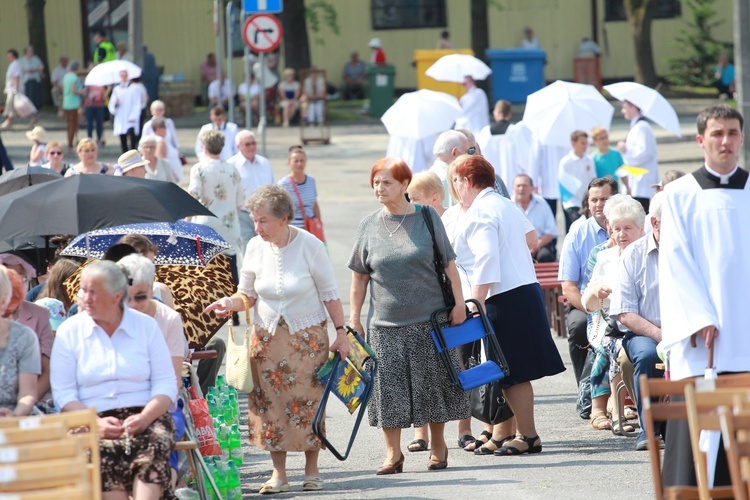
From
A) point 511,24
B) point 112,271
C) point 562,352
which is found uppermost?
point 511,24

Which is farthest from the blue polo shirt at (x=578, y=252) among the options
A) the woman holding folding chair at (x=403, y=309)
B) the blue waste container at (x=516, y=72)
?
the blue waste container at (x=516, y=72)

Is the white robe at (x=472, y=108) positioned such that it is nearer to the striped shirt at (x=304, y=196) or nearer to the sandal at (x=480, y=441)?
the striped shirt at (x=304, y=196)

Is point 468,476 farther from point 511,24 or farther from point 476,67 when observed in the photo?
point 511,24

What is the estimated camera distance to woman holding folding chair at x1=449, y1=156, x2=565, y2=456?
8094 mm

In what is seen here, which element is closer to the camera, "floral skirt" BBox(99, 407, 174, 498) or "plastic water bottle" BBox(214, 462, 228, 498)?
"floral skirt" BBox(99, 407, 174, 498)

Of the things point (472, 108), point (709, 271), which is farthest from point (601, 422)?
point (472, 108)

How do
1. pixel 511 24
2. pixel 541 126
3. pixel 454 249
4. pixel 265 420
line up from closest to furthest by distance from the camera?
1. pixel 265 420
2. pixel 454 249
3. pixel 541 126
4. pixel 511 24

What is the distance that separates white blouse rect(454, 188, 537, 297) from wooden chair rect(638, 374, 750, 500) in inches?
106

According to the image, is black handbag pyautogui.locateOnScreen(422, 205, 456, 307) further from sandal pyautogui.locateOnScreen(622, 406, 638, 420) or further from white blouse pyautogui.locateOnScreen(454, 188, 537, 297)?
sandal pyautogui.locateOnScreen(622, 406, 638, 420)

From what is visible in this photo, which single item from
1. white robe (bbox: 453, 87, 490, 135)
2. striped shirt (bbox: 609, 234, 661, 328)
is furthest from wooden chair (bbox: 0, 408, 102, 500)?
white robe (bbox: 453, 87, 490, 135)

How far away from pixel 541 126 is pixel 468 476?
9.20 metres

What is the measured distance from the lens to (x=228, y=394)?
9.03m

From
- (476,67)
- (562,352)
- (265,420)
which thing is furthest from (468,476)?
(476,67)

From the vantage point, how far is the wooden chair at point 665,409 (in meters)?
5.30
